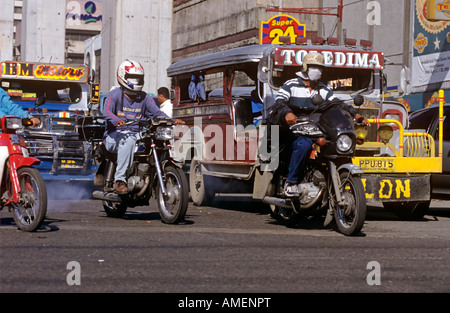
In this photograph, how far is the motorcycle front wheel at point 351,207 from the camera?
29.2 ft

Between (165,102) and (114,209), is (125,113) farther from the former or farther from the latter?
(165,102)

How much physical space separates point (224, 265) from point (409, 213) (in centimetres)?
587

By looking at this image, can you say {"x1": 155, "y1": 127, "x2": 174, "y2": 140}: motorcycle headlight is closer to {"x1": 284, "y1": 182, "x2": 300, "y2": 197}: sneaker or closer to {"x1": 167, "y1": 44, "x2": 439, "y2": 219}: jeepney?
{"x1": 167, "y1": 44, "x2": 439, "y2": 219}: jeepney

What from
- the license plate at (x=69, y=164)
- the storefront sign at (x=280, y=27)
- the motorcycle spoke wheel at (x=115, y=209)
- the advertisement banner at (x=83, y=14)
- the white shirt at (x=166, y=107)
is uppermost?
the advertisement banner at (x=83, y=14)

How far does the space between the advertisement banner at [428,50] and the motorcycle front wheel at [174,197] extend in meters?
17.9

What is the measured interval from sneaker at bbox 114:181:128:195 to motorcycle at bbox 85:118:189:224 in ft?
0.17

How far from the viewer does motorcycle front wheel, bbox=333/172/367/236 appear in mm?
8898

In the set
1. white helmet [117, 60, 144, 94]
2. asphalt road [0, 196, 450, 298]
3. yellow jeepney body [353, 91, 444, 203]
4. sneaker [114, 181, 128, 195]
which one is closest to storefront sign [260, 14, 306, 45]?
yellow jeepney body [353, 91, 444, 203]

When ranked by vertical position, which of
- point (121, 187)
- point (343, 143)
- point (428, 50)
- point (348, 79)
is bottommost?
point (121, 187)

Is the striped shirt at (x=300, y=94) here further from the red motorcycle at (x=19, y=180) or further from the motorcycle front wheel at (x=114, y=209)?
the red motorcycle at (x=19, y=180)

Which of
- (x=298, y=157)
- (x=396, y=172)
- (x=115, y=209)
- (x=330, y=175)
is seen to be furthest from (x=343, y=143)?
(x=115, y=209)

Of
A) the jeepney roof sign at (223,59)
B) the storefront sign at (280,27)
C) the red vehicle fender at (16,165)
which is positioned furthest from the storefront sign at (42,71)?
the storefront sign at (280,27)

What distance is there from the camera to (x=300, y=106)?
10.1 m

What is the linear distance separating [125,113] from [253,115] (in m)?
3.08
